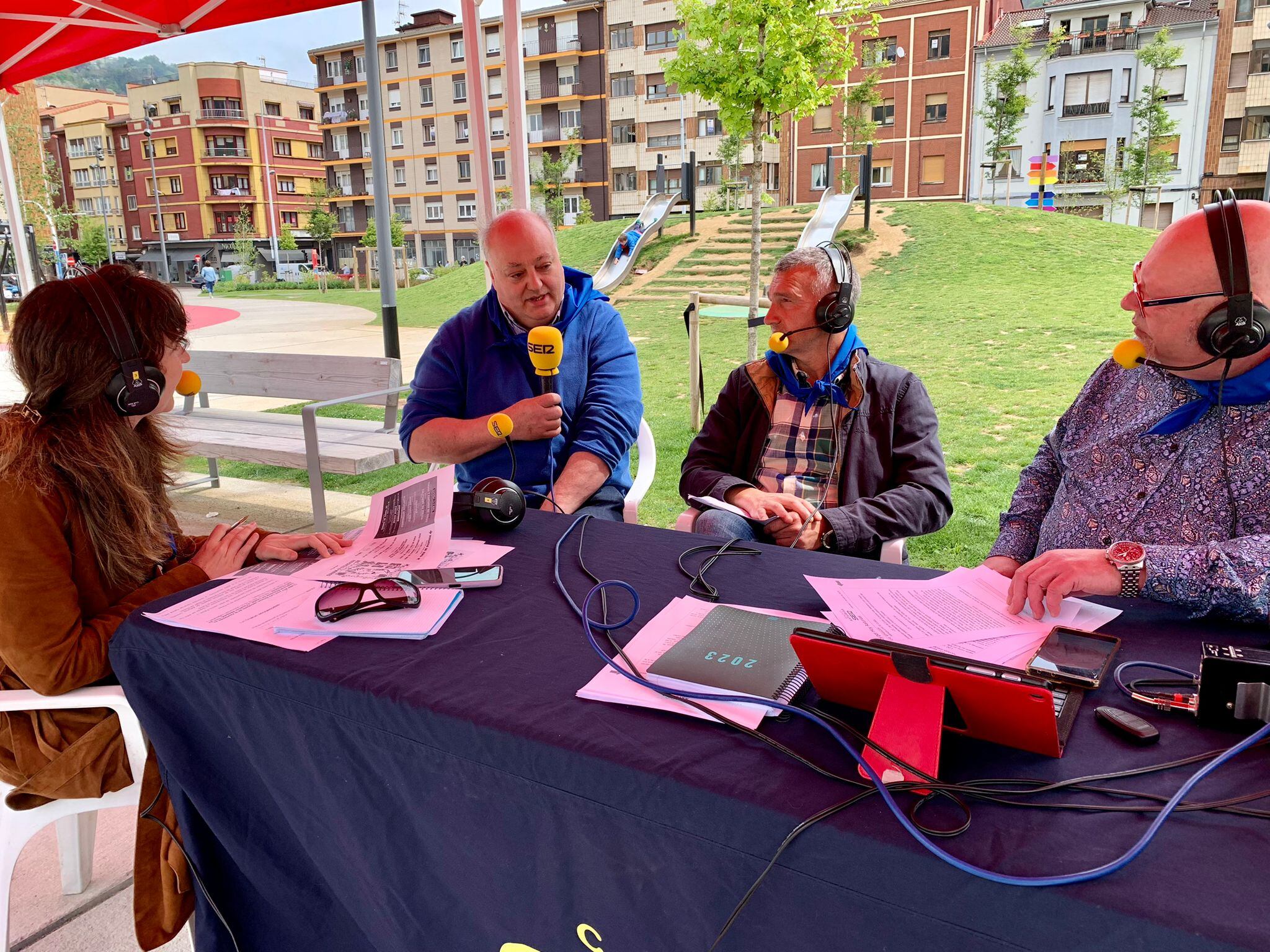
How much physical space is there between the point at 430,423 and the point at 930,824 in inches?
81.8

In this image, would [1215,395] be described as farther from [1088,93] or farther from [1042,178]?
[1042,178]

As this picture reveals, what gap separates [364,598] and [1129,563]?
4.04ft

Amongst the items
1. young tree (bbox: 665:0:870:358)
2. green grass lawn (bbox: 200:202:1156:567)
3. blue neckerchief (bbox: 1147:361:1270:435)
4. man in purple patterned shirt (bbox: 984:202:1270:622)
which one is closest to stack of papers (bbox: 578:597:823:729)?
man in purple patterned shirt (bbox: 984:202:1270:622)

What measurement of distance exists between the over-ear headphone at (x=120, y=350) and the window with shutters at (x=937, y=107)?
72.8ft

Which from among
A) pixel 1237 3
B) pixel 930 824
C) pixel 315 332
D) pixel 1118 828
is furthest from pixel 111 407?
pixel 315 332

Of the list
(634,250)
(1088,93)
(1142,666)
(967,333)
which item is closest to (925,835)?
(1142,666)

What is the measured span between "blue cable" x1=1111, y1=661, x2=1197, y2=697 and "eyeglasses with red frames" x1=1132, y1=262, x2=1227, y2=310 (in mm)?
734

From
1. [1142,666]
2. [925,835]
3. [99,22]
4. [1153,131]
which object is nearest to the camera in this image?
[925,835]

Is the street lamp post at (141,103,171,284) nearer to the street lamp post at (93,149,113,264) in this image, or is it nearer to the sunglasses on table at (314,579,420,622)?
the street lamp post at (93,149,113,264)

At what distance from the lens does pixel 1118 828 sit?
2.47 feet

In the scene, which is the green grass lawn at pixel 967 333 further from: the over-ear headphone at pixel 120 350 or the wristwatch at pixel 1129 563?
the over-ear headphone at pixel 120 350

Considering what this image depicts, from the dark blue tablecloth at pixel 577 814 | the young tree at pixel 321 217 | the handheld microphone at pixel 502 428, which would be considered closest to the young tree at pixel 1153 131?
the handheld microphone at pixel 502 428

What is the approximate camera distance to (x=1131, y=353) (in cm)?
159

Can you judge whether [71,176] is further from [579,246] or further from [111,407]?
[111,407]
